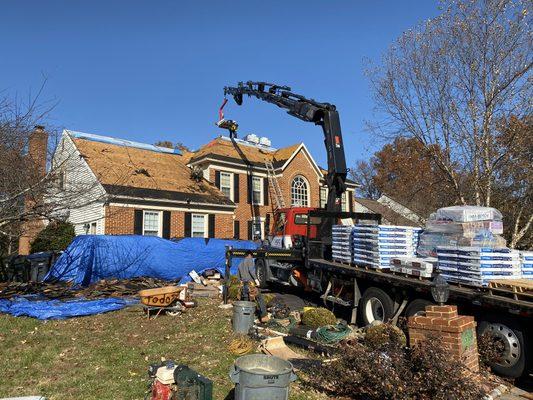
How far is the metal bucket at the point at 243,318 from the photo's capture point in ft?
29.1

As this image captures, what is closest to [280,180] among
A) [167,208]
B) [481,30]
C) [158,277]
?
[167,208]

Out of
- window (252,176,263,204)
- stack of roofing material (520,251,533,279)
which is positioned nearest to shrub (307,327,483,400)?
stack of roofing material (520,251,533,279)

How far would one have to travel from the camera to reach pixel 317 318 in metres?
9.07

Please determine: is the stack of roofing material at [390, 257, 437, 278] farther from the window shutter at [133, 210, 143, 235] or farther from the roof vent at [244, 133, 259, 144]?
the roof vent at [244, 133, 259, 144]

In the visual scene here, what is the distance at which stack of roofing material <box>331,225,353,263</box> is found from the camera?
10.5 metres

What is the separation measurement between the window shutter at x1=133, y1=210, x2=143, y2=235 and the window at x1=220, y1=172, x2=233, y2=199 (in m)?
6.61

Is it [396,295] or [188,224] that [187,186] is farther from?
[396,295]

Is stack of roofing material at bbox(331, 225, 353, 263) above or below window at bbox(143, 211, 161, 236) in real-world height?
below

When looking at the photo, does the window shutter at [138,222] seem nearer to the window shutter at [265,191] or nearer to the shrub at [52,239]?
the shrub at [52,239]

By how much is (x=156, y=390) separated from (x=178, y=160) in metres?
23.2

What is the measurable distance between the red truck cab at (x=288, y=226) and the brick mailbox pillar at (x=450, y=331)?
918 centimetres

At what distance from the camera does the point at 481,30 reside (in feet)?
45.8

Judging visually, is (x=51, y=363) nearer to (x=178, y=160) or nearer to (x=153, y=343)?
(x=153, y=343)

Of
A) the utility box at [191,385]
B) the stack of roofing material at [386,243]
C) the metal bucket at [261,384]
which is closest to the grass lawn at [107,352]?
the utility box at [191,385]
